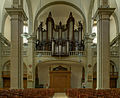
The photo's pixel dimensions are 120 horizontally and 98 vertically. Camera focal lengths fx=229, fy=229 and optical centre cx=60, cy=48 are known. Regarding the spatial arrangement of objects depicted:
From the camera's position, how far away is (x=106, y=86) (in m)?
15.6

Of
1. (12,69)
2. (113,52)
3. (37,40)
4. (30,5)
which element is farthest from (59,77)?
(12,69)

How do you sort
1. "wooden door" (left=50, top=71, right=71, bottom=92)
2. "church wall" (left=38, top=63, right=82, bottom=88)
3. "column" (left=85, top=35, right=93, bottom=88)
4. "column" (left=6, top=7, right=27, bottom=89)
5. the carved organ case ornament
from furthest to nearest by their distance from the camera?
1. "church wall" (left=38, top=63, right=82, bottom=88)
2. "wooden door" (left=50, top=71, right=71, bottom=92)
3. the carved organ case ornament
4. "column" (left=85, top=35, right=93, bottom=88)
5. "column" (left=6, top=7, right=27, bottom=89)

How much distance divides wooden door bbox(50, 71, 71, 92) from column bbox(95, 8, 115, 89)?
1343 centimetres

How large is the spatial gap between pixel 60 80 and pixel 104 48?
46.8 ft

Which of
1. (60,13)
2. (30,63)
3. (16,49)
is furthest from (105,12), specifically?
(60,13)

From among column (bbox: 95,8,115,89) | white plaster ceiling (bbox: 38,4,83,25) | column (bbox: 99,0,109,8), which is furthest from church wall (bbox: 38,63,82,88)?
column (bbox: 99,0,109,8)

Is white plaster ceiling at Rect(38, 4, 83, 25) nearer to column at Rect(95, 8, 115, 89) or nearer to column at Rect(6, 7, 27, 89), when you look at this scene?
column at Rect(6, 7, 27, 89)

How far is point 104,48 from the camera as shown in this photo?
1576 centimetres

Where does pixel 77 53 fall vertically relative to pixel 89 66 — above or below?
above

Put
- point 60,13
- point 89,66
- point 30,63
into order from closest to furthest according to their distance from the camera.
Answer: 1. point 89,66
2. point 30,63
3. point 60,13

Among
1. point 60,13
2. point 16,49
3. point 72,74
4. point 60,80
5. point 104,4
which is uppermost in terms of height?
point 60,13

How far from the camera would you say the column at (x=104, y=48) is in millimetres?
15594

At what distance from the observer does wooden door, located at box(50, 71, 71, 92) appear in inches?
1145

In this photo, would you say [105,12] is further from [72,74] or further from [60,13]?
[72,74]
